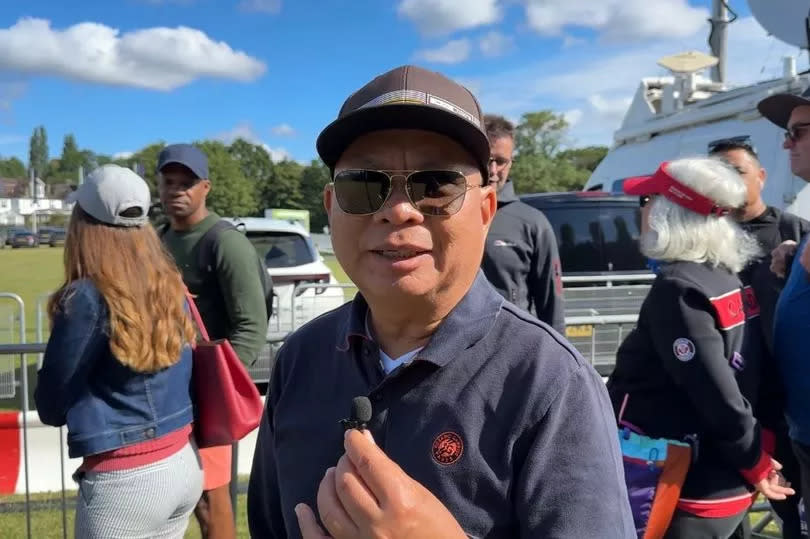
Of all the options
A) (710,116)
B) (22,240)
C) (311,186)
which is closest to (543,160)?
(311,186)

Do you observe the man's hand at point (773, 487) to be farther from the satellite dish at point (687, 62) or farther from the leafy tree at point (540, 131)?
the leafy tree at point (540, 131)

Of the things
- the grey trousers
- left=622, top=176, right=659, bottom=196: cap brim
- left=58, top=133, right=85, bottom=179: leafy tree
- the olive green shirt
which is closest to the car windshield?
the olive green shirt

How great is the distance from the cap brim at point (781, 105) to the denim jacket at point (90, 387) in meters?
2.95

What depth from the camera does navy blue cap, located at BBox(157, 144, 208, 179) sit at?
11.9 ft

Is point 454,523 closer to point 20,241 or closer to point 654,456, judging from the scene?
point 654,456

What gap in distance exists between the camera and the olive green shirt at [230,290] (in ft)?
10.9

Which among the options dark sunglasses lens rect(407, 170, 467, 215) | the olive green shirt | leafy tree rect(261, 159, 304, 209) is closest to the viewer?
dark sunglasses lens rect(407, 170, 467, 215)

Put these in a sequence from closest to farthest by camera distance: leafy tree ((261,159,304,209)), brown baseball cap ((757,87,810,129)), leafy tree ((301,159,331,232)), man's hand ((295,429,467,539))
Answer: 1. man's hand ((295,429,467,539))
2. brown baseball cap ((757,87,810,129))
3. leafy tree ((301,159,331,232))
4. leafy tree ((261,159,304,209))

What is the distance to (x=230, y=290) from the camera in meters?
3.33

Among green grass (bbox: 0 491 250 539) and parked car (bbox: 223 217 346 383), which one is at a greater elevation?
parked car (bbox: 223 217 346 383)

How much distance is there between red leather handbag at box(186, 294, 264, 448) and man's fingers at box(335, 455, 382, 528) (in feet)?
6.05

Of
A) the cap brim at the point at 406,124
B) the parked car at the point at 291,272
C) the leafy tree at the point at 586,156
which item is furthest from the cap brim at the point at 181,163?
the leafy tree at the point at 586,156

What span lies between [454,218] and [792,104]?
249 centimetres

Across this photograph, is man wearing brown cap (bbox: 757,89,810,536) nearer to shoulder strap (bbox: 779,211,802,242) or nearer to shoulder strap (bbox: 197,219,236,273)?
shoulder strap (bbox: 779,211,802,242)
